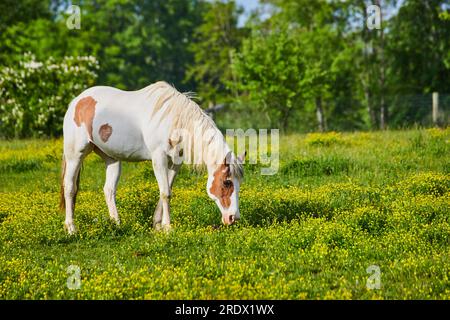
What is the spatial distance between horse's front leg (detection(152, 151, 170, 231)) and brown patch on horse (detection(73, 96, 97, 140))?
128cm

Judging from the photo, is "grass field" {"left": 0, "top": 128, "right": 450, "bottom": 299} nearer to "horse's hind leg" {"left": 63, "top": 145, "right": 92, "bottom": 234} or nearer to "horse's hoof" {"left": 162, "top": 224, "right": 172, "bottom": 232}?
"horse's hoof" {"left": 162, "top": 224, "right": 172, "bottom": 232}

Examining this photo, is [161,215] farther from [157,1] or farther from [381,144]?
[157,1]

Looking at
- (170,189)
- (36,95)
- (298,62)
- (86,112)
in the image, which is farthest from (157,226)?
(298,62)

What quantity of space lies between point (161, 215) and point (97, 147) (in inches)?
65.0

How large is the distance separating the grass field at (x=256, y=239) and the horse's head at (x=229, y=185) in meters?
0.30

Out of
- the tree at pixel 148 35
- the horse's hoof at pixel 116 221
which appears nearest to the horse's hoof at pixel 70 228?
the horse's hoof at pixel 116 221

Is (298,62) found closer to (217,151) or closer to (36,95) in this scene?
(36,95)

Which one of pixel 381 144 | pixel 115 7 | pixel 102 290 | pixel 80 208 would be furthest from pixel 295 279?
pixel 115 7

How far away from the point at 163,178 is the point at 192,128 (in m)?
0.90

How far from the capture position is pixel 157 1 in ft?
254

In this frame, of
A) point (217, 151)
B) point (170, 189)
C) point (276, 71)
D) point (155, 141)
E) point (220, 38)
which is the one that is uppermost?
point (220, 38)

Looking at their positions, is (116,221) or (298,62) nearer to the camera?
(116,221)

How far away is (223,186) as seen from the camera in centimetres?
900

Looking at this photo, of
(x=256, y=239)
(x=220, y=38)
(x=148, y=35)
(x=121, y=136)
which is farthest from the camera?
(x=148, y=35)
